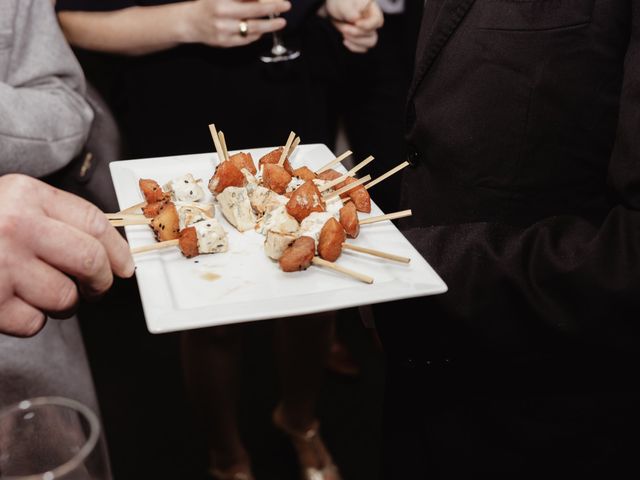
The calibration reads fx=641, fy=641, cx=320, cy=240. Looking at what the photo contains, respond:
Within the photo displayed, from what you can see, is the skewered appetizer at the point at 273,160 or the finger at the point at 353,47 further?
the finger at the point at 353,47

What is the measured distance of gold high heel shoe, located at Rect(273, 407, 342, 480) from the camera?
238 cm

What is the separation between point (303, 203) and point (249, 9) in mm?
916

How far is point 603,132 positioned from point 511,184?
7.4 inches

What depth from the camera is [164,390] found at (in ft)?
9.27

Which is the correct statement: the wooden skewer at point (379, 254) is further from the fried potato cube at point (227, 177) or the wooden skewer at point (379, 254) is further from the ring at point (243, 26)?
the ring at point (243, 26)

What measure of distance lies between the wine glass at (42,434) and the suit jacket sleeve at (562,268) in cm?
71

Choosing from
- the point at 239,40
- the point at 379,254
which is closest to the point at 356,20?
the point at 239,40

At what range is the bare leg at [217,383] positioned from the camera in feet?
7.00

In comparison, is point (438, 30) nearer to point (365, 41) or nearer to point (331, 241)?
point (331, 241)

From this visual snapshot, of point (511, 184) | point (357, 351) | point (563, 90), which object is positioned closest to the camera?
point (563, 90)

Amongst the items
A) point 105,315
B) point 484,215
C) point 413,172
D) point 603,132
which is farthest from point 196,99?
point 105,315

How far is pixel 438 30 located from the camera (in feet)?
4.13

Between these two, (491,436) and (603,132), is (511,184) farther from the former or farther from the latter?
(491,436)

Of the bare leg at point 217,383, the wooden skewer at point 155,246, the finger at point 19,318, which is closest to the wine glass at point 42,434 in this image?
the finger at point 19,318
